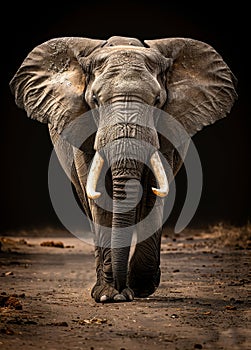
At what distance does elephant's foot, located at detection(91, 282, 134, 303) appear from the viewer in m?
7.45

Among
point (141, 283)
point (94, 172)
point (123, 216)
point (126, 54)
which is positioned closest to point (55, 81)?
point (126, 54)

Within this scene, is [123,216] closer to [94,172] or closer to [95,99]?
[94,172]

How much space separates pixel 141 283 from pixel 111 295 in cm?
54

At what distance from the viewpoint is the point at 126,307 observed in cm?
720

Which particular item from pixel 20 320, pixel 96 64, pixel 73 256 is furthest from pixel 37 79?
pixel 73 256

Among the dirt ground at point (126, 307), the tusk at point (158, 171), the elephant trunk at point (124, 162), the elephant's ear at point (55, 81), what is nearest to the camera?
the dirt ground at point (126, 307)

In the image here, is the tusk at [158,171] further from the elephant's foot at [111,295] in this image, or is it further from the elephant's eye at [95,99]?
the elephant's foot at [111,295]

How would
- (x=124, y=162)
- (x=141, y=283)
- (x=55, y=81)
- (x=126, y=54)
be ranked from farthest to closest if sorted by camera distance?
(x=55, y=81) → (x=141, y=283) → (x=126, y=54) → (x=124, y=162)

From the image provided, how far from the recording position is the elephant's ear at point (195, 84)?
791cm

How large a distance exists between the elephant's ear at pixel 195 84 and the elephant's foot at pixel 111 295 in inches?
58.0

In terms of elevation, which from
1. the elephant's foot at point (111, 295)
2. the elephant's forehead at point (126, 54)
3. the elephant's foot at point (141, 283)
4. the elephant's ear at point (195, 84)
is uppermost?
the elephant's forehead at point (126, 54)

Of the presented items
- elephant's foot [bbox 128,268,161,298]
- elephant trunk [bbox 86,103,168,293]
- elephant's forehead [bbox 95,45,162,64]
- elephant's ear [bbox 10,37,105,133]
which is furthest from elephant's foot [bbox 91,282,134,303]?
elephant's forehead [bbox 95,45,162,64]

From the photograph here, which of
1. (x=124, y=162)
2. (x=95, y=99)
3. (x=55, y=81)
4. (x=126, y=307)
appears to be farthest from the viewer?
(x=55, y=81)

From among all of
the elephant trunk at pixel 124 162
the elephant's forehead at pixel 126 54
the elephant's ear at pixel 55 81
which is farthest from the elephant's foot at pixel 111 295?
the elephant's forehead at pixel 126 54
